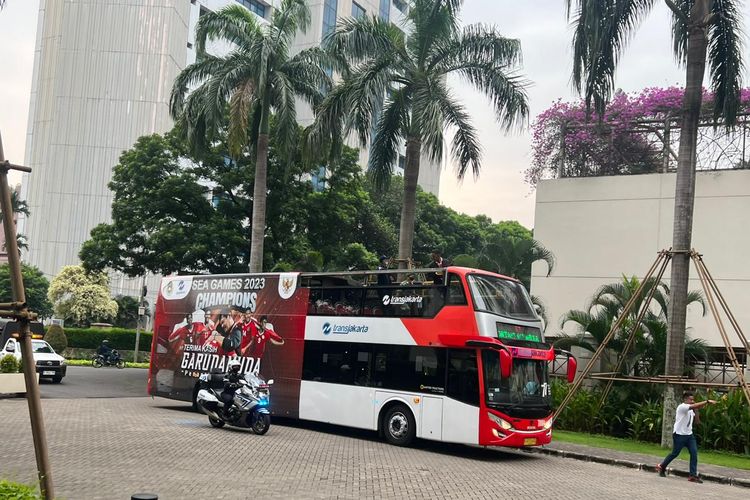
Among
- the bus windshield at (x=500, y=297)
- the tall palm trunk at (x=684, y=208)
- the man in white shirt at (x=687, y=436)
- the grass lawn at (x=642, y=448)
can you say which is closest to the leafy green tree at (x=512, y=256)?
the grass lawn at (x=642, y=448)

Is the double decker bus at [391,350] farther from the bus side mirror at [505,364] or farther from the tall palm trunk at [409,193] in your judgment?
the tall palm trunk at [409,193]

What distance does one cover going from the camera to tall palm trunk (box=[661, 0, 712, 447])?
61.5ft

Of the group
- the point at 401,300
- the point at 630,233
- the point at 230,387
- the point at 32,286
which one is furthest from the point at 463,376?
the point at 32,286

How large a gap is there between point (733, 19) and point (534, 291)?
1199 cm

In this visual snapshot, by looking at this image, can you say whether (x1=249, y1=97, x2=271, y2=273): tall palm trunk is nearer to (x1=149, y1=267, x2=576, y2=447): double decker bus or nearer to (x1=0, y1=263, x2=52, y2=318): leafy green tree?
(x1=149, y1=267, x2=576, y2=447): double decker bus

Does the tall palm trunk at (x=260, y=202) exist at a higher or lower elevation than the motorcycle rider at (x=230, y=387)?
higher

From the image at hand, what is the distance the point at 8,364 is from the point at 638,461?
1728 centimetres

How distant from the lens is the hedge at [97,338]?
4631 cm

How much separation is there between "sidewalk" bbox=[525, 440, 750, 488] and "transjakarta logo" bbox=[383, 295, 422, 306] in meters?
4.36

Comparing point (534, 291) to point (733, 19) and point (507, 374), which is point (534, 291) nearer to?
point (733, 19)

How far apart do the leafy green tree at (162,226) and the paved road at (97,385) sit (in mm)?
4405

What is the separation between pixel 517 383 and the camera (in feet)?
52.3

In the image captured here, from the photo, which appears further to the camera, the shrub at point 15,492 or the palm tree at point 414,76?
the palm tree at point 414,76

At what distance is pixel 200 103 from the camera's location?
27.5 meters
